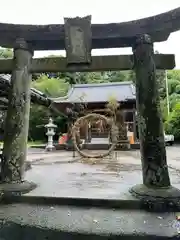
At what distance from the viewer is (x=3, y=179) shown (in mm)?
3553

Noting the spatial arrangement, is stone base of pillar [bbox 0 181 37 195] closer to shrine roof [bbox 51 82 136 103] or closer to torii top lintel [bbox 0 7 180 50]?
torii top lintel [bbox 0 7 180 50]

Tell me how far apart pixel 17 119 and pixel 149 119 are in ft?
7.42

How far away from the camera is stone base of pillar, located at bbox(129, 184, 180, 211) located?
2869 mm

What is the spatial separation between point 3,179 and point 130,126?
14.3 meters

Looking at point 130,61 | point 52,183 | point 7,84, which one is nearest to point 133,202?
point 52,183

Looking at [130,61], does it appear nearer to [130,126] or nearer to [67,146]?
[67,146]

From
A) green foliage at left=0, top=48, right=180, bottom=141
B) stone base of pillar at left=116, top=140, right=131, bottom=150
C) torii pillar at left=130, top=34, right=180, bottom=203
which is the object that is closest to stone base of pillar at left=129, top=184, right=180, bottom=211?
torii pillar at left=130, top=34, right=180, bottom=203

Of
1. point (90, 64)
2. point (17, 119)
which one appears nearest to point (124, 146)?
point (90, 64)

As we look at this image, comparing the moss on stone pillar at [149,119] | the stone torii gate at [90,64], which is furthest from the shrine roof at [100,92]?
the moss on stone pillar at [149,119]

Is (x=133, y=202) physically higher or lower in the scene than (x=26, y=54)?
lower

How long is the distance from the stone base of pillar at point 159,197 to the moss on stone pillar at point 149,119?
15 cm

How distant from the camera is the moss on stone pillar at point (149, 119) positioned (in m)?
3.32

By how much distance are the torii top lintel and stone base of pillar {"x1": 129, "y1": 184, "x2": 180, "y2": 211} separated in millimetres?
2625

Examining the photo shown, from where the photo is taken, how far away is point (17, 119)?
3.71 metres
